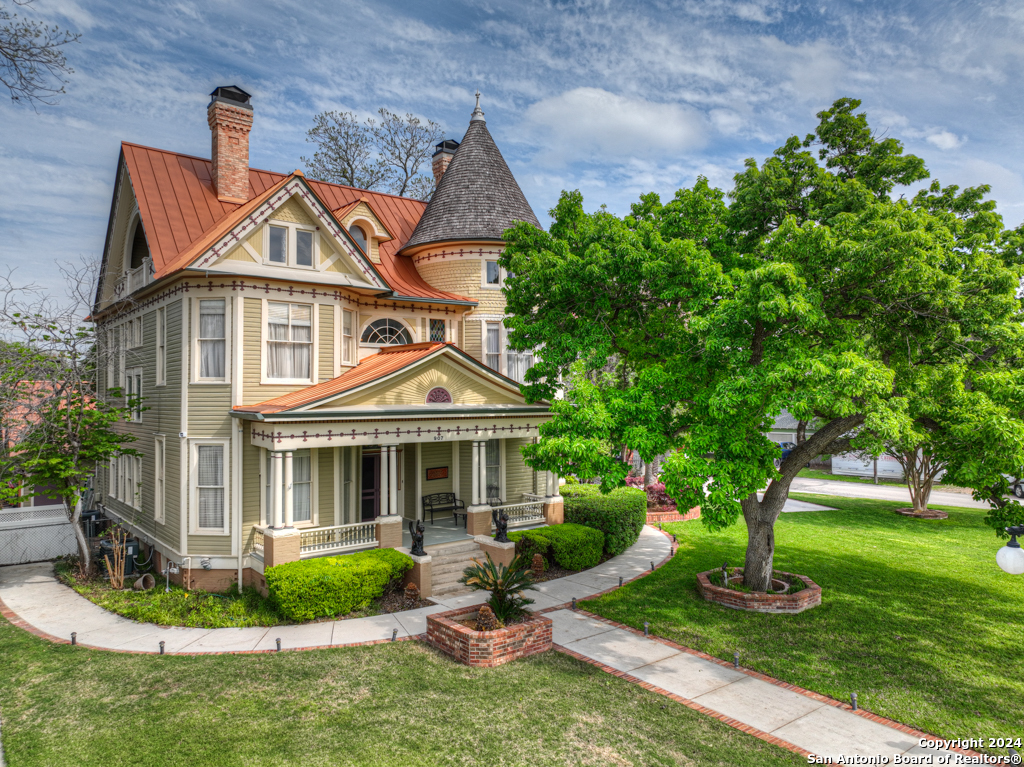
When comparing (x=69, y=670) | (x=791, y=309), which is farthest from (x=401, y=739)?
(x=791, y=309)

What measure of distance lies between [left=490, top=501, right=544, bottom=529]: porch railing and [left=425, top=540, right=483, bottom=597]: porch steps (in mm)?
1570

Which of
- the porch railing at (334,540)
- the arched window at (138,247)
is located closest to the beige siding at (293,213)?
the arched window at (138,247)

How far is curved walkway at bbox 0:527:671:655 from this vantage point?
12.8 m

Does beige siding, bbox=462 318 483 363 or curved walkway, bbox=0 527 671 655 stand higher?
beige siding, bbox=462 318 483 363

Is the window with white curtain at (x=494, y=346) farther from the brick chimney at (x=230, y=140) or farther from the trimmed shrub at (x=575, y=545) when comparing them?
the brick chimney at (x=230, y=140)

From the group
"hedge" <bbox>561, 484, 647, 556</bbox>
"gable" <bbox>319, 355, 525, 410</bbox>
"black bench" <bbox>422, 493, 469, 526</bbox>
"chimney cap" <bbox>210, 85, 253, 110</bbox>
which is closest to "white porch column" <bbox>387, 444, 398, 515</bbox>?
"gable" <bbox>319, 355, 525, 410</bbox>

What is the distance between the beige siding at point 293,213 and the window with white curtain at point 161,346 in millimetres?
4390

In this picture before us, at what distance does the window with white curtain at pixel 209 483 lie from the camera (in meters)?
16.4

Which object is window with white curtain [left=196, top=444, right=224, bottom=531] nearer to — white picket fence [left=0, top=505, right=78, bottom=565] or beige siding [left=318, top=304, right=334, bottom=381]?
beige siding [left=318, top=304, right=334, bottom=381]

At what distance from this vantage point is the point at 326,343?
695 inches

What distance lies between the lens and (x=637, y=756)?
8.35 m

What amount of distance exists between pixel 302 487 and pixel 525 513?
6.96m

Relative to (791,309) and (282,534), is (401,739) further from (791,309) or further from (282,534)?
(791,309)

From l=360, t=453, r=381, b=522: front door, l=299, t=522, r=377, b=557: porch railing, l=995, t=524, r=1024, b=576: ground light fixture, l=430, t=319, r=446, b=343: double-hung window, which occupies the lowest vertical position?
l=299, t=522, r=377, b=557: porch railing
